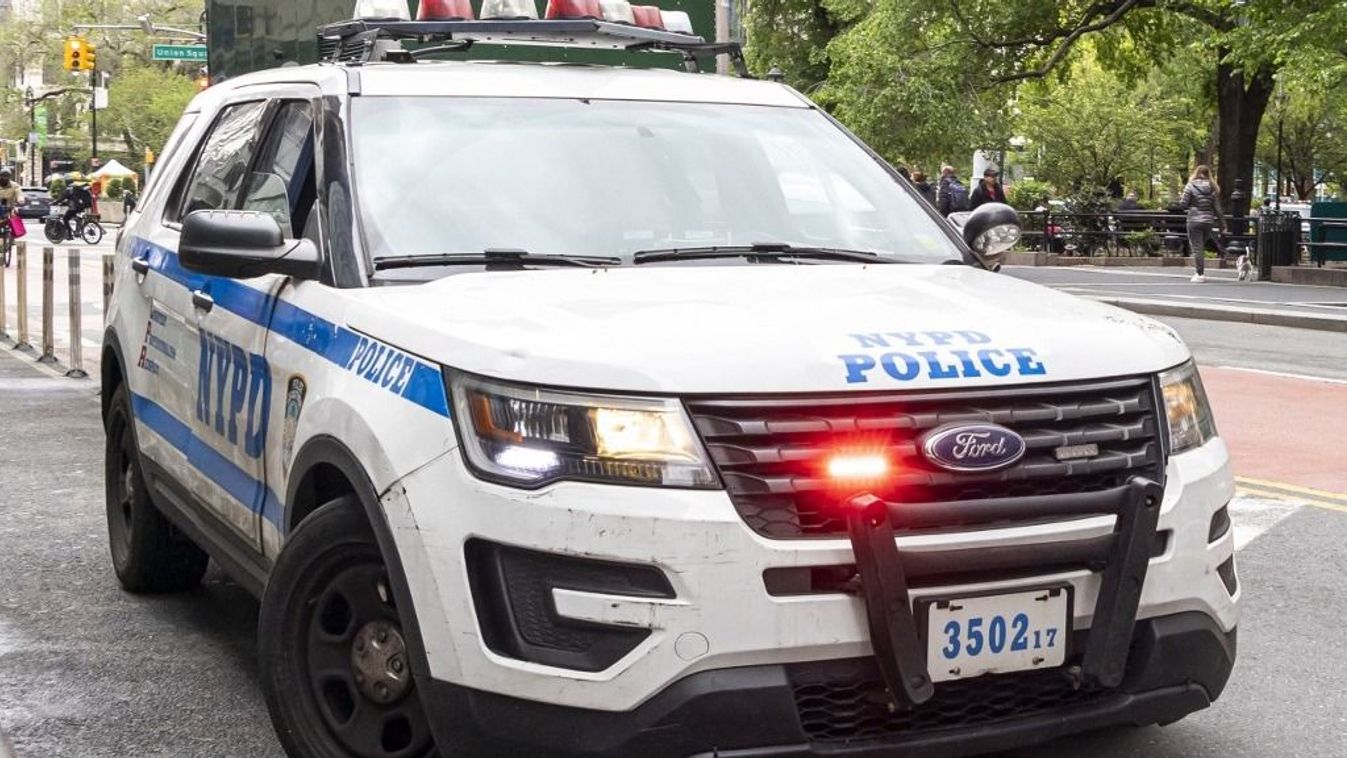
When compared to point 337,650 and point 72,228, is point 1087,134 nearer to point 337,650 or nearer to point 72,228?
point 72,228

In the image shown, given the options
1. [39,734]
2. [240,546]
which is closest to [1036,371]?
[240,546]

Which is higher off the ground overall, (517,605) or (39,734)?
(517,605)

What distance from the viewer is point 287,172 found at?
5.01 m

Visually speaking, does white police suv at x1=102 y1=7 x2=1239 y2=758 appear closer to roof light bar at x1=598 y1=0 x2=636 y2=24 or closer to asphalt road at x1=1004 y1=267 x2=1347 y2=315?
roof light bar at x1=598 y1=0 x2=636 y2=24

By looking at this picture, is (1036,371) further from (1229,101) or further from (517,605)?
(1229,101)

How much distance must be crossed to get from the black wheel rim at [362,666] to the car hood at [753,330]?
551 millimetres

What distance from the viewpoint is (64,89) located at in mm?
95125

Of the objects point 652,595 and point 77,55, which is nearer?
point 652,595

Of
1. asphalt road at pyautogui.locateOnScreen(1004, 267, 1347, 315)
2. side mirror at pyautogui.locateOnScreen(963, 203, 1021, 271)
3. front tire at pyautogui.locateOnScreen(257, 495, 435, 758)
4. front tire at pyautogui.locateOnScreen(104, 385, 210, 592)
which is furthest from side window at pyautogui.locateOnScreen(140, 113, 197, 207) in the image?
asphalt road at pyautogui.locateOnScreen(1004, 267, 1347, 315)

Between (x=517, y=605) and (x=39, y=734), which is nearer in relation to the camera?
(x=517, y=605)

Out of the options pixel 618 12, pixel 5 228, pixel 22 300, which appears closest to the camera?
pixel 618 12

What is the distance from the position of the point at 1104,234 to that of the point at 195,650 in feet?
101

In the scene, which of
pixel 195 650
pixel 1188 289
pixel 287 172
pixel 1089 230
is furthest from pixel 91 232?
pixel 287 172

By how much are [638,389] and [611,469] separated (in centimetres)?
16
